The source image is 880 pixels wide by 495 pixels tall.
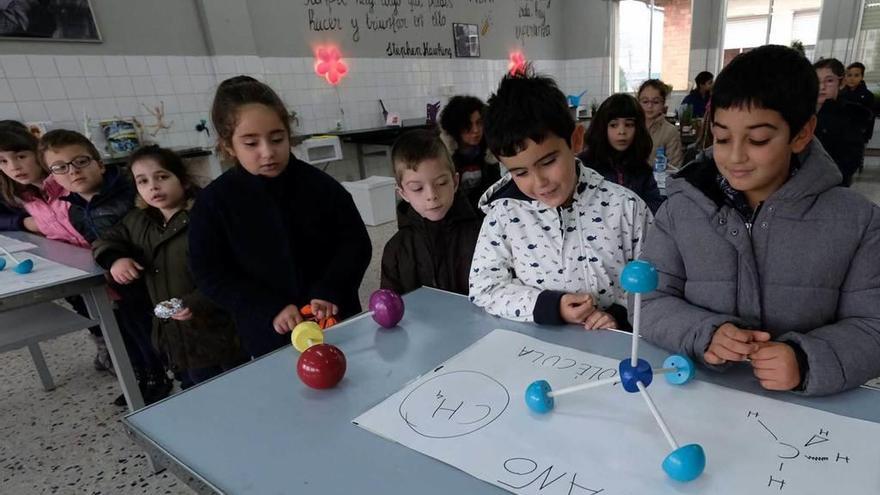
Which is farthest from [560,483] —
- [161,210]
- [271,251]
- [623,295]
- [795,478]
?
[161,210]

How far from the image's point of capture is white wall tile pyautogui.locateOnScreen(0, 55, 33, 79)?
306 cm

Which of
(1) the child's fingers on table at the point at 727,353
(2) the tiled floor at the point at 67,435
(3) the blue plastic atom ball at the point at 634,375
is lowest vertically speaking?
(2) the tiled floor at the point at 67,435

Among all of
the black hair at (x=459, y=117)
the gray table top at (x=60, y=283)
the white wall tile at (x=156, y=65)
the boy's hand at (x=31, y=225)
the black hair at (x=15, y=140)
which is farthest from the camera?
the white wall tile at (x=156, y=65)

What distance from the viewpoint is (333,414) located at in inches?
28.0

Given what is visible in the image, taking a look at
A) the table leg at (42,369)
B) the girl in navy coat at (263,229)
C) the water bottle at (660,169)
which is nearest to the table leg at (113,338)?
the girl in navy coat at (263,229)

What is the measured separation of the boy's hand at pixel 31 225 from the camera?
2154 millimetres

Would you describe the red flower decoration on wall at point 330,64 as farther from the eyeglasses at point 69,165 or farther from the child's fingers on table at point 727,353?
the child's fingers on table at point 727,353

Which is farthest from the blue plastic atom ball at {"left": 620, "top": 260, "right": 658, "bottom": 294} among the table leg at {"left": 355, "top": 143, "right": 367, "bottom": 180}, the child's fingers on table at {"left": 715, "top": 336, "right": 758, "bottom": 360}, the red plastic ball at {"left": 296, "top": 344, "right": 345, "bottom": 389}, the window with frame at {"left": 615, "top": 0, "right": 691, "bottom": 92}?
the window with frame at {"left": 615, "top": 0, "right": 691, "bottom": 92}

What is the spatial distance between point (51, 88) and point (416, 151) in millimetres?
3153

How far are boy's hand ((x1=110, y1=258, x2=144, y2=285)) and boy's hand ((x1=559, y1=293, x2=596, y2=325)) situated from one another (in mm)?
1392

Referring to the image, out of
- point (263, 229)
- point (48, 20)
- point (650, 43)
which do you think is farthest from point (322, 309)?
point (650, 43)

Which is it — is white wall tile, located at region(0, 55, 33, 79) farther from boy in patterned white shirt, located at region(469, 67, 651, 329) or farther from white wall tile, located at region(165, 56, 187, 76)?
boy in patterned white shirt, located at region(469, 67, 651, 329)

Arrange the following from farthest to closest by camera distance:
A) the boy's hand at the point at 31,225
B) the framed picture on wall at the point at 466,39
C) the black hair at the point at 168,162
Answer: the framed picture on wall at the point at 466,39 → the boy's hand at the point at 31,225 → the black hair at the point at 168,162

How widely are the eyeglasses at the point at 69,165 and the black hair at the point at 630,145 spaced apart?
2113 mm
